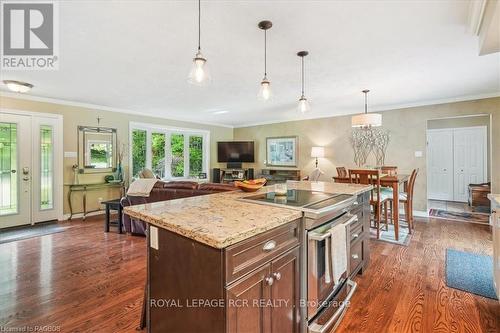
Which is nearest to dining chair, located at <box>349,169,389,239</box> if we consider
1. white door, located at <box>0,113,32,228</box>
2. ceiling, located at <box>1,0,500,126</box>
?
ceiling, located at <box>1,0,500,126</box>

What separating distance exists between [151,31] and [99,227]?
11.8 feet

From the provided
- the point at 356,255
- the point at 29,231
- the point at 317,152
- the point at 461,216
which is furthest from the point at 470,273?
the point at 29,231

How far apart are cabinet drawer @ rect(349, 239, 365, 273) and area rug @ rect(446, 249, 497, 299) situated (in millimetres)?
847

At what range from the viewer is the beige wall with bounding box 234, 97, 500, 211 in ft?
14.7

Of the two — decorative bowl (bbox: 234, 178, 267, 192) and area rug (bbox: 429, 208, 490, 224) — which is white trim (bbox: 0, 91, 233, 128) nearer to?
decorative bowl (bbox: 234, 178, 267, 192)

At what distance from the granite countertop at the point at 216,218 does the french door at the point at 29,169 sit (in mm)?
4362

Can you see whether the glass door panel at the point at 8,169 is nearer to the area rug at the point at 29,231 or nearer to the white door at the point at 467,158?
the area rug at the point at 29,231

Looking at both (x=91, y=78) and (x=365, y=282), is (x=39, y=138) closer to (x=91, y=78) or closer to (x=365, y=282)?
(x=91, y=78)

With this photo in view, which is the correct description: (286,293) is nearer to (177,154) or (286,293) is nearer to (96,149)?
(96,149)

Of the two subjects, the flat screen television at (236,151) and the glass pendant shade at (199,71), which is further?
the flat screen television at (236,151)

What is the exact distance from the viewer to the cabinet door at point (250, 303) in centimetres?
108

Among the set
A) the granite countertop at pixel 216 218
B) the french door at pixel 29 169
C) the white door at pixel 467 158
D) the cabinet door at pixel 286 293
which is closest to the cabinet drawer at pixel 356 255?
the cabinet door at pixel 286 293

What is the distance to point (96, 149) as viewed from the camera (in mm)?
5301

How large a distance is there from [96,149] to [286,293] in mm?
5365
